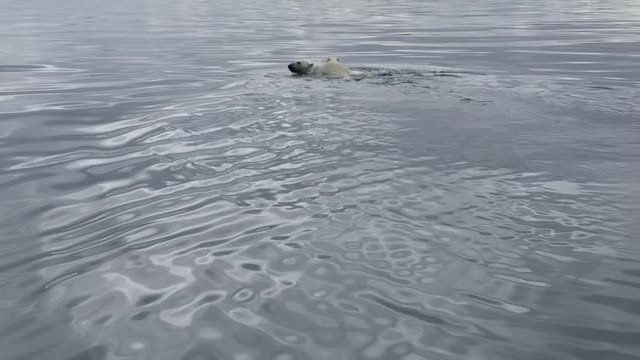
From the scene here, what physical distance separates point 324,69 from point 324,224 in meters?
10.1

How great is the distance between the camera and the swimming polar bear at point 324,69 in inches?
599

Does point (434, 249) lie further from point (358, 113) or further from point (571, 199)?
point (358, 113)

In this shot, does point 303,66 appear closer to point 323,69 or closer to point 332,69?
point 323,69

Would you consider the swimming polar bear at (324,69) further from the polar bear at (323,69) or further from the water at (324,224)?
the water at (324,224)

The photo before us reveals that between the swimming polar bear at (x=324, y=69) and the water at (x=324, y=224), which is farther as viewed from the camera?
the swimming polar bear at (x=324, y=69)

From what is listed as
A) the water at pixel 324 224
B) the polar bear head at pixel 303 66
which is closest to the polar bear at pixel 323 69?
the polar bear head at pixel 303 66

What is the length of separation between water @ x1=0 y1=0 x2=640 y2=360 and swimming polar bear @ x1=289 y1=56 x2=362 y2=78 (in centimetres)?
149

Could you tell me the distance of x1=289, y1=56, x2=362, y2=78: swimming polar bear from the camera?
50.0 ft

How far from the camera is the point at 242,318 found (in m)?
4.25

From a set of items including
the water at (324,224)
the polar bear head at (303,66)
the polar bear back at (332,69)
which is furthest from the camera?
the polar bear head at (303,66)

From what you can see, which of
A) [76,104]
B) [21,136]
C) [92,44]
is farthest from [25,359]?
[92,44]

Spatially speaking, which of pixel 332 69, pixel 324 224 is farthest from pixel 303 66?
pixel 324 224

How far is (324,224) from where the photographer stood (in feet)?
19.0

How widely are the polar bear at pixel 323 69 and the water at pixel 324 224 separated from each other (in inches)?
58.8
